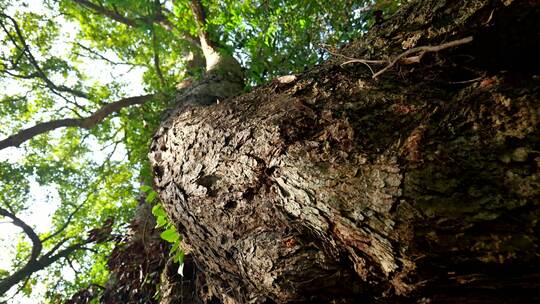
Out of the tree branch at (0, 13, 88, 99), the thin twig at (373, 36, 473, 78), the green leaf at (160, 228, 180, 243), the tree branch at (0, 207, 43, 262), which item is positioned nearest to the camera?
the thin twig at (373, 36, 473, 78)

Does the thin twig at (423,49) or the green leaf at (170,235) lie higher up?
the thin twig at (423,49)

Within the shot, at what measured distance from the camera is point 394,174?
110 centimetres

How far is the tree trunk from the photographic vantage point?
0.95m

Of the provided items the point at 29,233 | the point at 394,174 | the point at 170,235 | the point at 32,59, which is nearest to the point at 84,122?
the point at 32,59

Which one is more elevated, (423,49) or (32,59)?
(32,59)

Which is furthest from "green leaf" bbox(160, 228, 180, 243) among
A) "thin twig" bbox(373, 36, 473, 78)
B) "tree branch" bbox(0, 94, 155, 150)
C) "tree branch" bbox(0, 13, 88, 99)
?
"tree branch" bbox(0, 13, 88, 99)

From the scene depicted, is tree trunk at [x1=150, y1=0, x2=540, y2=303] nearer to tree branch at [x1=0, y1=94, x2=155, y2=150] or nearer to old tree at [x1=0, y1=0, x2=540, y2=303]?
old tree at [x1=0, y1=0, x2=540, y2=303]

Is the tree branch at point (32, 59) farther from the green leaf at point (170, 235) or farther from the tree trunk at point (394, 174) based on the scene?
the tree trunk at point (394, 174)

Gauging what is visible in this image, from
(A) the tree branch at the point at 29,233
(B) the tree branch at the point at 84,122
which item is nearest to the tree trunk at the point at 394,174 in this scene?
(B) the tree branch at the point at 84,122

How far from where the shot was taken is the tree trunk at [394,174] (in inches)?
37.5

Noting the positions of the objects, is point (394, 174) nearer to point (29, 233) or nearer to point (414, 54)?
point (414, 54)

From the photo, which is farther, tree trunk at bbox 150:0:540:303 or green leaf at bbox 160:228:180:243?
green leaf at bbox 160:228:180:243

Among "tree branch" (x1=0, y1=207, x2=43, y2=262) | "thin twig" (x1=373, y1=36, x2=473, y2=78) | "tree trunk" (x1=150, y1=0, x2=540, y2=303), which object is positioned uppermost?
"tree branch" (x1=0, y1=207, x2=43, y2=262)

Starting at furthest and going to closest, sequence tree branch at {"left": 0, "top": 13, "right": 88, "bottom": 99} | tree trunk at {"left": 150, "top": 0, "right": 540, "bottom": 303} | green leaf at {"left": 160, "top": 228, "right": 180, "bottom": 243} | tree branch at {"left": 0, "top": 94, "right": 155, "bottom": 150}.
Result: tree branch at {"left": 0, "top": 13, "right": 88, "bottom": 99}
tree branch at {"left": 0, "top": 94, "right": 155, "bottom": 150}
green leaf at {"left": 160, "top": 228, "right": 180, "bottom": 243}
tree trunk at {"left": 150, "top": 0, "right": 540, "bottom": 303}
